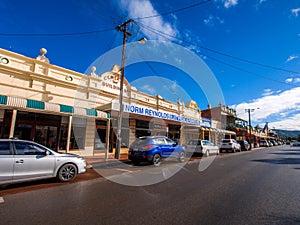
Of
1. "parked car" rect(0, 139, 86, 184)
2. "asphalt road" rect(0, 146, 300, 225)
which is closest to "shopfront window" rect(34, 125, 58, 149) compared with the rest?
"parked car" rect(0, 139, 86, 184)

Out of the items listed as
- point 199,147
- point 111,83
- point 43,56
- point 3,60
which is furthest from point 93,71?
point 199,147

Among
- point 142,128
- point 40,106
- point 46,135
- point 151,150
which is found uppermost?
point 40,106

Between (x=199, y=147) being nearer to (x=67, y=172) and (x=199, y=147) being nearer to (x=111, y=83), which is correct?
(x=111, y=83)

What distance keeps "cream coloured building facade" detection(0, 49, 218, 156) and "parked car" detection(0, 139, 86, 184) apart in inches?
176

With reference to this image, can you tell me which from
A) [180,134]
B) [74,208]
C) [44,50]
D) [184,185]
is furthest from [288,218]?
[180,134]

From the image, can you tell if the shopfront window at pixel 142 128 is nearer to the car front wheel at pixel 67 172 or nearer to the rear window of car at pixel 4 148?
the car front wheel at pixel 67 172

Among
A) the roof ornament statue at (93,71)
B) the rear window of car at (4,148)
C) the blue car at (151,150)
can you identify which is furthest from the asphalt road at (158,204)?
the roof ornament statue at (93,71)

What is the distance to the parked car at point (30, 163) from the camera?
5.35 metres

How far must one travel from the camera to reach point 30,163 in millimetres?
5711

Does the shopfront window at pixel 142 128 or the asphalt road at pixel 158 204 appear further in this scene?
the shopfront window at pixel 142 128

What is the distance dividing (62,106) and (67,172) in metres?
5.66

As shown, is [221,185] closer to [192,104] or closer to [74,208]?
[74,208]

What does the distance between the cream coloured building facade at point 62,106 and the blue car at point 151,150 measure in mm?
2966

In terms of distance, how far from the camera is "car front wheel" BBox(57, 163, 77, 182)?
6363mm
